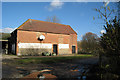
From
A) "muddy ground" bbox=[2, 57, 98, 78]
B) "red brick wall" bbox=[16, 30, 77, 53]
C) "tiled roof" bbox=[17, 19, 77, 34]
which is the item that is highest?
"tiled roof" bbox=[17, 19, 77, 34]

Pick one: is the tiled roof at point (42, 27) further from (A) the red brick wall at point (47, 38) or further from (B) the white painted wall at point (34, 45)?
(B) the white painted wall at point (34, 45)

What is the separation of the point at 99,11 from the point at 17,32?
66.3 feet

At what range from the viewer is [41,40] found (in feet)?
78.4

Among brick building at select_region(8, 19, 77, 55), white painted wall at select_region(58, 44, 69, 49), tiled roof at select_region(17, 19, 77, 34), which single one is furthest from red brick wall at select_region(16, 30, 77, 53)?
tiled roof at select_region(17, 19, 77, 34)

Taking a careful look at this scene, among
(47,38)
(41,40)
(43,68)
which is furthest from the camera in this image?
(47,38)

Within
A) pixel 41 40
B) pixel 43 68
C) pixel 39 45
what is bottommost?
pixel 43 68

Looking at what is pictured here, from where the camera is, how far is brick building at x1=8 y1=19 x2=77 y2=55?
72.2ft

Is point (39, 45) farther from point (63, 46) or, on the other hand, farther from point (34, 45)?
point (63, 46)

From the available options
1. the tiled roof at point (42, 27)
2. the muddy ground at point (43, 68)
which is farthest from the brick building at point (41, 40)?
the muddy ground at point (43, 68)

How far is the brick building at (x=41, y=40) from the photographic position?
2200cm

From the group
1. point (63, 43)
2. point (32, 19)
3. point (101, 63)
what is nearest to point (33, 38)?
point (32, 19)

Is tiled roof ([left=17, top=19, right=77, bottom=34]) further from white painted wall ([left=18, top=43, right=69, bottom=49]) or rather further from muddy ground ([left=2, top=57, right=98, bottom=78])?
muddy ground ([left=2, top=57, right=98, bottom=78])

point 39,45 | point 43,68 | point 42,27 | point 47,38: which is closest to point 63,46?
point 47,38

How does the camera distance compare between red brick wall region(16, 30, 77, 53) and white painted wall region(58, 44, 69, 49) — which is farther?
white painted wall region(58, 44, 69, 49)
